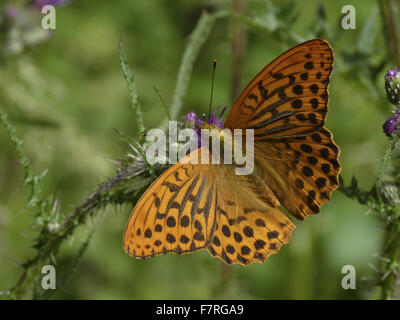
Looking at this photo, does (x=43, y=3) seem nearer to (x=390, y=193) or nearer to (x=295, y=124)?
(x=295, y=124)

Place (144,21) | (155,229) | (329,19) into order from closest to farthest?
1. (155,229)
2. (329,19)
3. (144,21)

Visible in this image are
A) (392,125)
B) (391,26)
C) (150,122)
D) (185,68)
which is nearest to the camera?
(392,125)

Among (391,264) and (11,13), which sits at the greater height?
(11,13)

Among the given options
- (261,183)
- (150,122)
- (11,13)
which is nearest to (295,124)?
(261,183)

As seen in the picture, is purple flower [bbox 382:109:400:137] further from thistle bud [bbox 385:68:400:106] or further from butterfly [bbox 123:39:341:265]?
butterfly [bbox 123:39:341:265]

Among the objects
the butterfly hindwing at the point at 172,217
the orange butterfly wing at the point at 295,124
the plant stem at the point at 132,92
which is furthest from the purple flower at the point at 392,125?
the plant stem at the point at 132,92

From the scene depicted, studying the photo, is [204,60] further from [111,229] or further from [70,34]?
[111,229]
